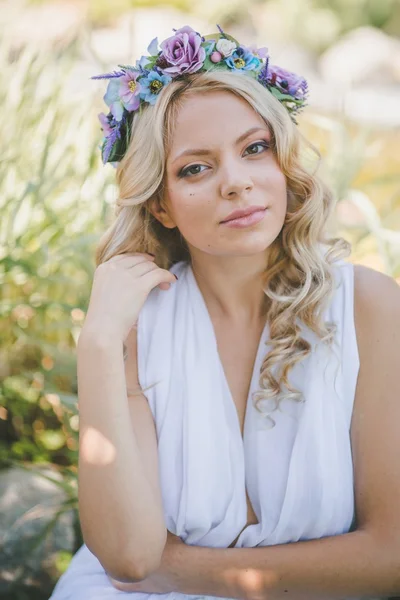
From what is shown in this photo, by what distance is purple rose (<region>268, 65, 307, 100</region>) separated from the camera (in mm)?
2312

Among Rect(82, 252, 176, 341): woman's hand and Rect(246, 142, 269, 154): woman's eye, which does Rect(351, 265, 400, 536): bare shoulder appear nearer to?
Rect(246, 142, 269, 154): woman's eye

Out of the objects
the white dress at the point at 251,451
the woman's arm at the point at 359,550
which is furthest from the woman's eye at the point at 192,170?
the woman's arm at the point at 359,550

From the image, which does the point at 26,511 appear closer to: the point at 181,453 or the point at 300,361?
the point at 181,453

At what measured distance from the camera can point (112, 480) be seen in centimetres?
203

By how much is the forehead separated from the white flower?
5.3 inches

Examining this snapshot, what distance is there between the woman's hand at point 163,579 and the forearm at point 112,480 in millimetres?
76

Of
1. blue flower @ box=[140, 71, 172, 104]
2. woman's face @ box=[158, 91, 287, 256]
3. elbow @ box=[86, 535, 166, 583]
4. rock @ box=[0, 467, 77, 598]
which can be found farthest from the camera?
rock @ box=[0, 467, 77, 598]

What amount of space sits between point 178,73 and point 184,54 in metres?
0.06

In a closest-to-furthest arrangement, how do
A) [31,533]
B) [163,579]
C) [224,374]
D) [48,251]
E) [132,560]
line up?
[132,560]
[163,579]
[224,374]
[31,533]
[48,251]

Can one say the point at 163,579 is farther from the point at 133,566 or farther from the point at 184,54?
the point at 184,54

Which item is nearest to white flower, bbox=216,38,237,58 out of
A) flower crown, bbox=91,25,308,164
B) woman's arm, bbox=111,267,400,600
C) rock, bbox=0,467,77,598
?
flower crown, bbox=91,25,308,164

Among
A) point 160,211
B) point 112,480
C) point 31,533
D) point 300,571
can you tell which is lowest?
point 31,533

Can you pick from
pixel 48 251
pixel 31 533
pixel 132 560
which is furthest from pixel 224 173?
pixel 31 533

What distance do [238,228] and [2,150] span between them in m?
1.88
